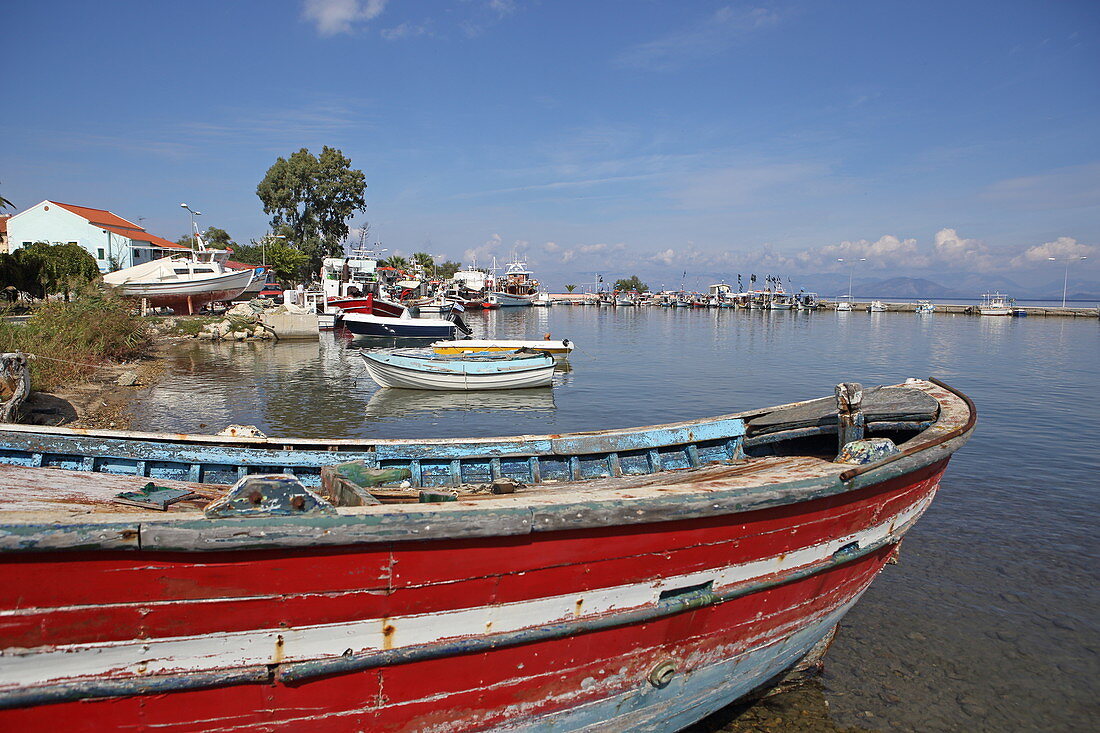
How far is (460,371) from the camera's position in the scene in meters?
20.4

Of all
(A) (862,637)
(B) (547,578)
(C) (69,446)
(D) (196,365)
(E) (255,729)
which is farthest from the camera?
(D) (196,365)

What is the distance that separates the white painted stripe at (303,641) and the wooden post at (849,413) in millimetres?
2469

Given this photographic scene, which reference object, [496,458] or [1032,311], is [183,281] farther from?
[1032,311]

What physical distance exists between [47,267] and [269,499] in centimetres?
4047

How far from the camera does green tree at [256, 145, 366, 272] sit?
67.0 m

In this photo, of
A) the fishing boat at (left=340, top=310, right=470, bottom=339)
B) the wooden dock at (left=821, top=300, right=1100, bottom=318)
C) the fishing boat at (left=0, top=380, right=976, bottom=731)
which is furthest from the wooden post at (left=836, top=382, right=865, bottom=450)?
the wooden dock at (left=821, top=300, right=1100, bottom=318)

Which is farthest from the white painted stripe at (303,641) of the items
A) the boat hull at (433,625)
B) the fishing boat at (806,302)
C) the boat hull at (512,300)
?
the fishing boat at (806,302)

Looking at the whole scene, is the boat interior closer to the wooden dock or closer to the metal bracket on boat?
the metal bracket on boat

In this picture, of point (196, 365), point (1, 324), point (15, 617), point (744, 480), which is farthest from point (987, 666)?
point (196, 365)

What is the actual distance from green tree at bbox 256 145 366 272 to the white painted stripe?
2727 inches

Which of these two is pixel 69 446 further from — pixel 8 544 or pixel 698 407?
pixel 698 407

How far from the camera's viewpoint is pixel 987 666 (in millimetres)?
5953

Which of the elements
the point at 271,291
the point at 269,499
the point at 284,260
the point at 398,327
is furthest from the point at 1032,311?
the point at 269,499

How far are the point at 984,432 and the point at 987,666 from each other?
1182 cm
